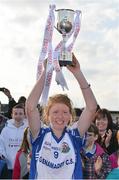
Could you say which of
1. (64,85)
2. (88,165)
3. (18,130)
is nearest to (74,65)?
(64,85)

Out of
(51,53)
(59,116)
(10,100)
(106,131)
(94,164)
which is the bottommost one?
(94,164)

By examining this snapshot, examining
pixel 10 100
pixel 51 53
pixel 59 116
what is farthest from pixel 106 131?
pixel 59 116

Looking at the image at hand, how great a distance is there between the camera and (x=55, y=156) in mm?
3734

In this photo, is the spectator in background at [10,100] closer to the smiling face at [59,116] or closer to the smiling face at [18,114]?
the smiling face at [18,114]

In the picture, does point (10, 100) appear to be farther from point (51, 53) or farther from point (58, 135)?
point (58, 135)

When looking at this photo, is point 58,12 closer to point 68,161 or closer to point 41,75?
point 41,75

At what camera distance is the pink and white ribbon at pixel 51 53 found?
3875 millimetres

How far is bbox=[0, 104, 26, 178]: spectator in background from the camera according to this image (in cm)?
690

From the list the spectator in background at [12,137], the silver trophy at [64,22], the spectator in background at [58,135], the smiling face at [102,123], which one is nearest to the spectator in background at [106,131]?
the smiling face at [102,123]

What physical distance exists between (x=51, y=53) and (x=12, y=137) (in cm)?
316

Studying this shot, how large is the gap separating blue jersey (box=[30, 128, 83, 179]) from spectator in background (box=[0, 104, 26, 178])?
3.12 meters

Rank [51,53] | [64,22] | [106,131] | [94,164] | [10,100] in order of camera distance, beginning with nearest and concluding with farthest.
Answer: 1. [51,53]
2. [64,22]
3. [94,164]
4. [106,131]
5. [10,100]

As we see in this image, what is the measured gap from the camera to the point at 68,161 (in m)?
3.73

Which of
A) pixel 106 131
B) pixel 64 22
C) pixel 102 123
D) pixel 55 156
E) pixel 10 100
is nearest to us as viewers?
pixel 55 156
